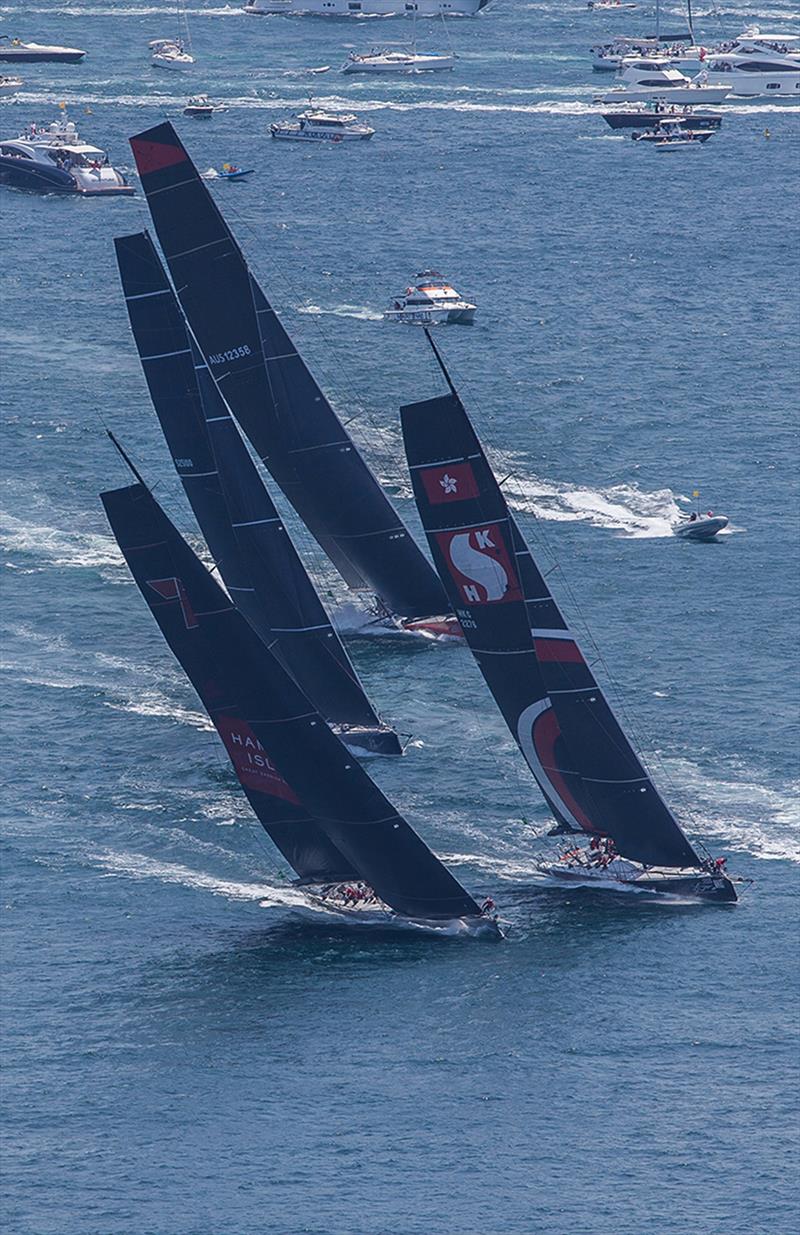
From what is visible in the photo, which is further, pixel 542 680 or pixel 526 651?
pixel 542 680

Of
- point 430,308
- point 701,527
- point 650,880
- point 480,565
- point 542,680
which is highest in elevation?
point 480,565

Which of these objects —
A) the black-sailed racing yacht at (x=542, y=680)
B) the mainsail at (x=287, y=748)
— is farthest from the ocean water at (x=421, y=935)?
the mainsail at (x=287, y=748)

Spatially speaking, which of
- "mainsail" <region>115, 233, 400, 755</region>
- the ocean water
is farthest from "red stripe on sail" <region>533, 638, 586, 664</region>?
"mainsail" <region>115, 233, 400, 755</region>

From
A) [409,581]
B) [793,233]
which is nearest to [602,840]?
[409,581]

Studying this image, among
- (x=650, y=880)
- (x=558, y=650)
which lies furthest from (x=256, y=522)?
(x=650, y=880)

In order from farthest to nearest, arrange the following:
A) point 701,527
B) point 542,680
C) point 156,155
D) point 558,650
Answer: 1. point 701,527
2. point 156,155
3. point 542,680
4. point 558,650

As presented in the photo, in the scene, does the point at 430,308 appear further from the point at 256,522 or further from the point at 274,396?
the point at 256,522
